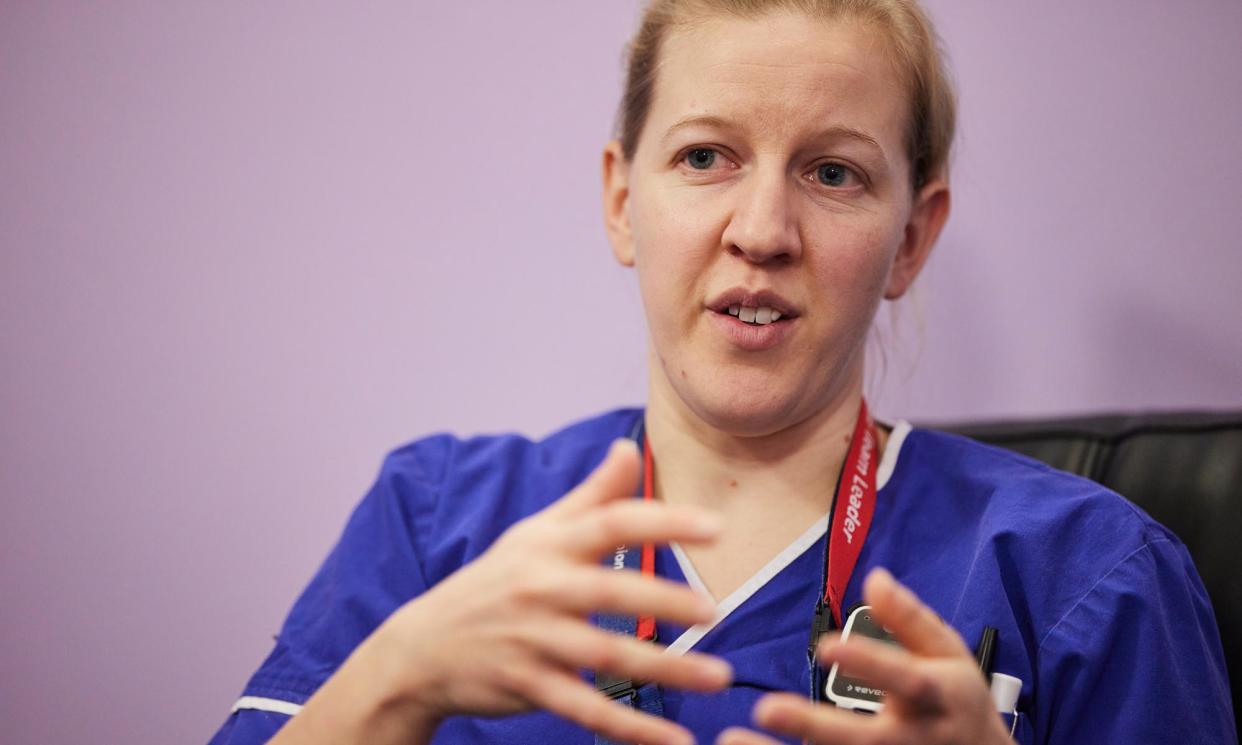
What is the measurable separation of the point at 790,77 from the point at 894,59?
0.45 feet

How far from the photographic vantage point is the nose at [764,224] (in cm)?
102

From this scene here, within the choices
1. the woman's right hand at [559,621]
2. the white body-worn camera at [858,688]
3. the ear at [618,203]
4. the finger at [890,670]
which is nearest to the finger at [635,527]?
the woman's right hand at [559,621]

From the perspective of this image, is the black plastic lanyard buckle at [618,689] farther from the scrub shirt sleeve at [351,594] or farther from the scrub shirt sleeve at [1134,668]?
the scrub shirt sleeve at [1134,668]

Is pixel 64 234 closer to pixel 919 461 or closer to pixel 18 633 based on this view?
pixel 18 633

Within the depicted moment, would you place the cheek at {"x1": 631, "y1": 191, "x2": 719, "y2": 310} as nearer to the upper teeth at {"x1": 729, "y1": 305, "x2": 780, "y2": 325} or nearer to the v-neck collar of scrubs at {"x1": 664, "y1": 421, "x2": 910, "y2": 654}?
the upper teeth at {"x1": 729, "y1": 305, "x2": 780, "y2": 325}

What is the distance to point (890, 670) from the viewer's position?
65cm

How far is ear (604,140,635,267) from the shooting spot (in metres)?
1.25

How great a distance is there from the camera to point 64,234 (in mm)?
1487

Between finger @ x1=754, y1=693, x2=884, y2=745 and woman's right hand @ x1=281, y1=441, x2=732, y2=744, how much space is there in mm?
37

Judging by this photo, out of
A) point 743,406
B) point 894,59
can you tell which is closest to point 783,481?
point 743,406

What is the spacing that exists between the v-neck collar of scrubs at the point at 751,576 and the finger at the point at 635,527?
0.41 m

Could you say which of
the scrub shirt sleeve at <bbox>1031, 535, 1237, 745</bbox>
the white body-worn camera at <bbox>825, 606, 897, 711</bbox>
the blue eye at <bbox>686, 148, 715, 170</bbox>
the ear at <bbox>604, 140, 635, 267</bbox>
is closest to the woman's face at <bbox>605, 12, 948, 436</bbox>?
the blue eye at <bbox>686, 148, 715, 170</bbox>

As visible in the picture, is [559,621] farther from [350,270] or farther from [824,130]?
[350,270]

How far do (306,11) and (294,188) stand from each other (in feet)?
0.86
